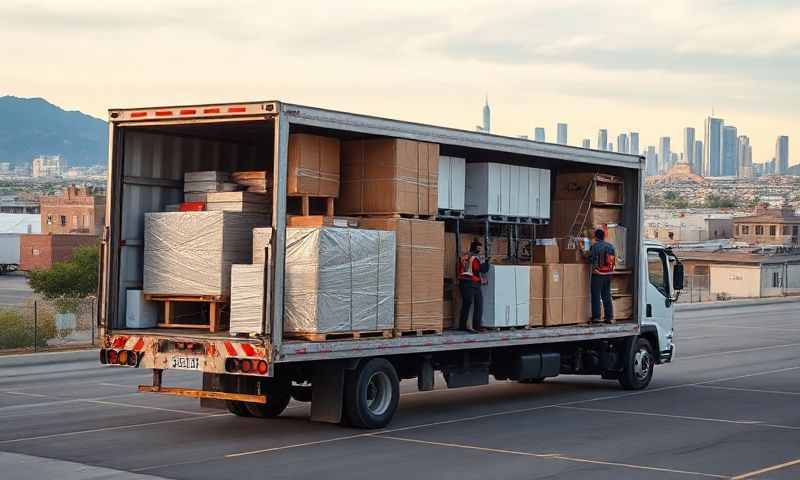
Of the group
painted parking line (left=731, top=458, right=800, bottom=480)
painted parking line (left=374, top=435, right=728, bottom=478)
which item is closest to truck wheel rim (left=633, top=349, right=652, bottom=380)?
painted parking line (left=374, top=435, right=728, bottom=478)

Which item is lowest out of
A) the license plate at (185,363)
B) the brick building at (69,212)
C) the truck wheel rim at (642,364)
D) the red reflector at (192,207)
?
the truck wheel rim at (642,364)

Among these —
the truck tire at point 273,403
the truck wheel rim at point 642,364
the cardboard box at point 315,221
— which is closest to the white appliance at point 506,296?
the truck tire at point 273,403

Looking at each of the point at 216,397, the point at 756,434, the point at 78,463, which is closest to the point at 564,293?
the point at 756,434

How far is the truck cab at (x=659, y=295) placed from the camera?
20.1 metres

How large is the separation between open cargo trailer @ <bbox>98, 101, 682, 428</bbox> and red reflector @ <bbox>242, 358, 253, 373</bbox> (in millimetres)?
17

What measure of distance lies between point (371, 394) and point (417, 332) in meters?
0.98

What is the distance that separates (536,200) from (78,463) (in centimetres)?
824

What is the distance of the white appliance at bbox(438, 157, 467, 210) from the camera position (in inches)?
623

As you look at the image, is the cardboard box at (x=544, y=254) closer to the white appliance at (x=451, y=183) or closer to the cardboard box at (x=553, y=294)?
the cardboard box at (x=553, y=294)

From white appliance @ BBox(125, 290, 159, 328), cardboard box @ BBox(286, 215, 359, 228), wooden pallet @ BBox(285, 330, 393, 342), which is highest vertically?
cardboard box @ BBox(286, 215, 359, 228)

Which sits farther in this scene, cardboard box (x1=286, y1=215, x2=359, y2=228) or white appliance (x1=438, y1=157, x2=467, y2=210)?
white appliance (x1=438, y1=157, x2=467, y2=210)

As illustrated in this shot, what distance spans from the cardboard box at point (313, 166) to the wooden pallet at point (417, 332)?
1.82 meters

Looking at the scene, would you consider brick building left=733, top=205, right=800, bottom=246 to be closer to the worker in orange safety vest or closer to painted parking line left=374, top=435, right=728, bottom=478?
the worker in orange safety vest

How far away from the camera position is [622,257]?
1975cm
